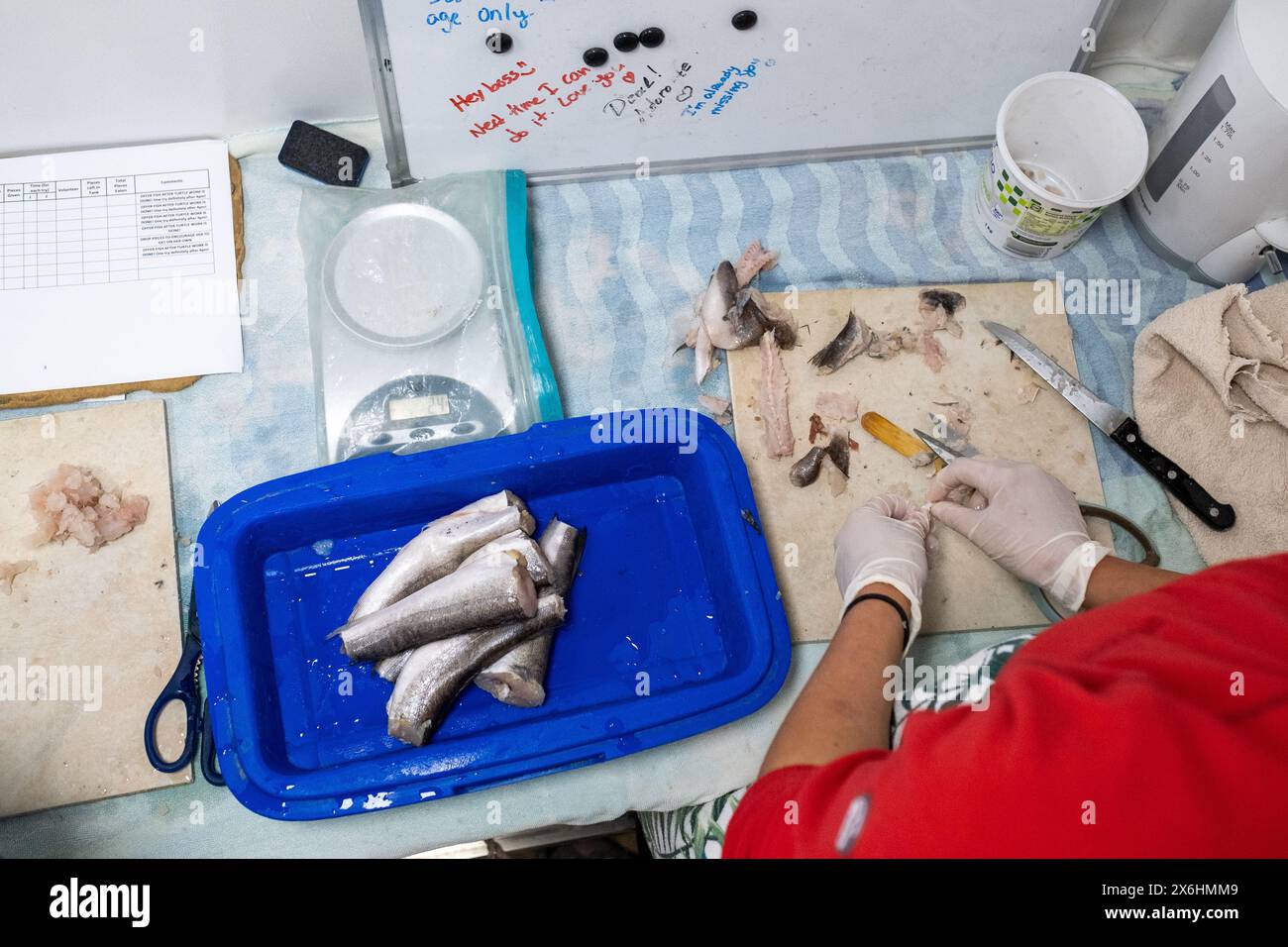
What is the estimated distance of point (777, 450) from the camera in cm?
156

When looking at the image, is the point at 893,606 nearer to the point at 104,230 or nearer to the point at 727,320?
the point at 727,320

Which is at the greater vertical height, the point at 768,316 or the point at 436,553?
the point at 768,316

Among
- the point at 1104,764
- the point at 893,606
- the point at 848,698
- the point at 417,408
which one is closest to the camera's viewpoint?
the point at 1104,764

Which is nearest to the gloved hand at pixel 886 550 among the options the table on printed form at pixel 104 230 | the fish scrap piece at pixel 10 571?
the table on printed form at pixel 104 230

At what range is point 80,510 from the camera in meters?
1.50

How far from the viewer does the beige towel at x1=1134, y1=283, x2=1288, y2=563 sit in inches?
59.3

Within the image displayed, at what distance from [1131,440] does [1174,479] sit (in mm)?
90

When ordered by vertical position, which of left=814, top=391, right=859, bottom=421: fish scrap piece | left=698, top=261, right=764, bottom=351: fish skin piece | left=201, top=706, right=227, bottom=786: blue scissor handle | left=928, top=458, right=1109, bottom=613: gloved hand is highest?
left=698, top=261, right=764, bottom=351: fish skin piece

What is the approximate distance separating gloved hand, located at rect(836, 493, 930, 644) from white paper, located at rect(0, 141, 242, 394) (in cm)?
105

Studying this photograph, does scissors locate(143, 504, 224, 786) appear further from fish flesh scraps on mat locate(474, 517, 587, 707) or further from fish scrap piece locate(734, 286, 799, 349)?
fish scrap piece locate(734, 286, 799, 349)

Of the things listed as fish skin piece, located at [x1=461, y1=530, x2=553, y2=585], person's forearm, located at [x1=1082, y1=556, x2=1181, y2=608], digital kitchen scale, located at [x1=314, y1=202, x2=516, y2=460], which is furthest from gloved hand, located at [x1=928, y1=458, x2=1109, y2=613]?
digital kitchen scale, located at [x1=314, y1=202, x2=516, y2=460]

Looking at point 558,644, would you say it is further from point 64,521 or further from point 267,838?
point 64,521

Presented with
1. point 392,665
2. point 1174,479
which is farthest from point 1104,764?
point 392,665
